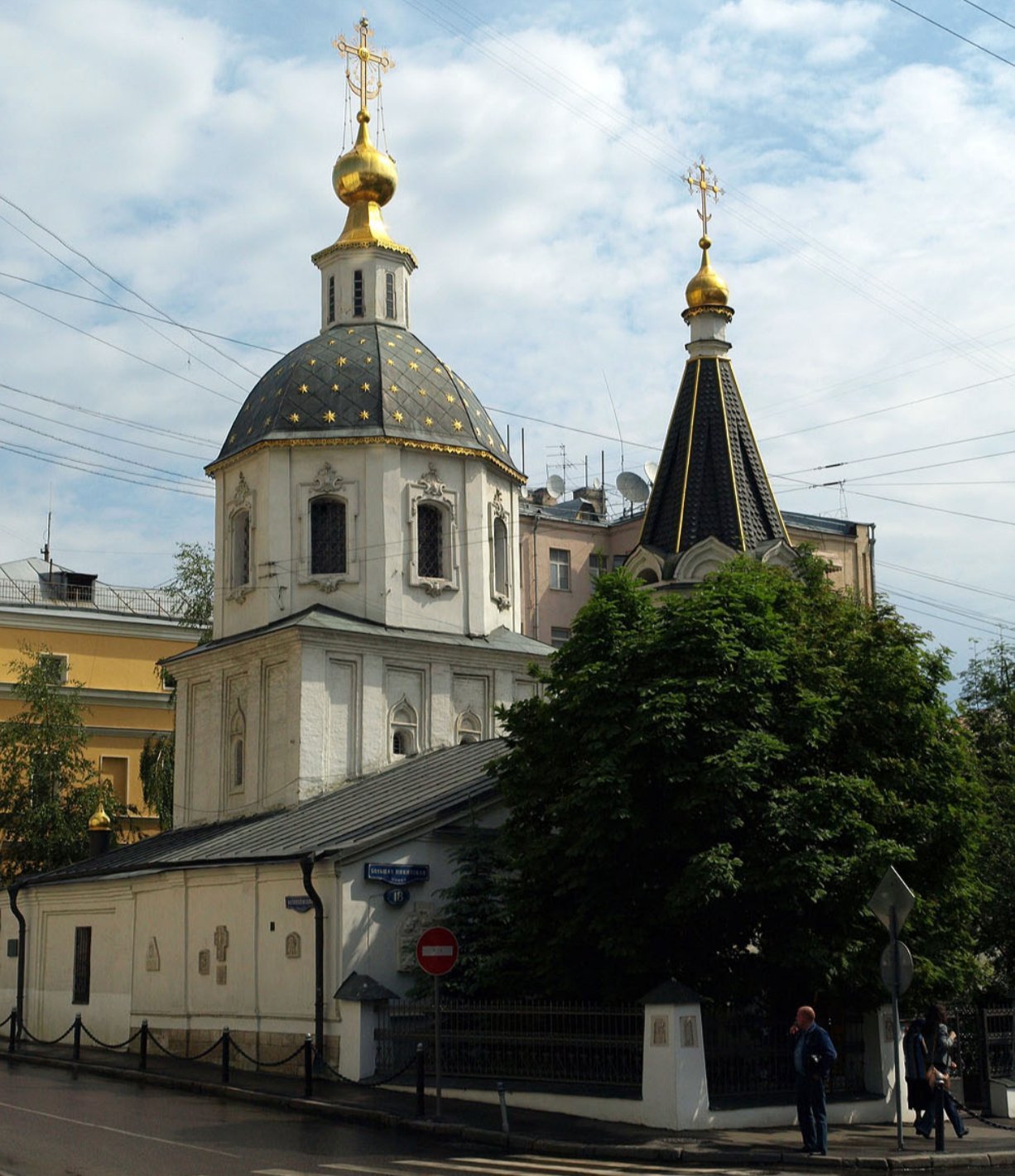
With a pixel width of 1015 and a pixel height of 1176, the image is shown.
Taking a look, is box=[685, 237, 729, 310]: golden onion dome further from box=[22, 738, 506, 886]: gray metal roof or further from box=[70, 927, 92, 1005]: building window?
box=[70, 927, 92, 1005]: building window

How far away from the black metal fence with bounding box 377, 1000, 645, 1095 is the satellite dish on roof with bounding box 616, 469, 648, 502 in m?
33.1

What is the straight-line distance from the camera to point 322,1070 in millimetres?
24672

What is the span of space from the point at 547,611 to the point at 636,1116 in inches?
1388

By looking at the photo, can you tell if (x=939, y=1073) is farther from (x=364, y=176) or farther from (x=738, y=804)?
(x=364, y=176)

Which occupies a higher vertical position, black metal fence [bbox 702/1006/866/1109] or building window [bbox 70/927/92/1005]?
building window [bbox 70/927/92/1005]

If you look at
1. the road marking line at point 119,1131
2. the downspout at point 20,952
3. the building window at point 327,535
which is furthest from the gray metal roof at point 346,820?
the road marking line at point 119,1131

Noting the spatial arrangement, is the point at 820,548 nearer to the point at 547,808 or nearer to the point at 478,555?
the point at 478,555

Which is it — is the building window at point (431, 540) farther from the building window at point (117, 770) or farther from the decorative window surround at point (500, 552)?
the building window at point (117, 770)

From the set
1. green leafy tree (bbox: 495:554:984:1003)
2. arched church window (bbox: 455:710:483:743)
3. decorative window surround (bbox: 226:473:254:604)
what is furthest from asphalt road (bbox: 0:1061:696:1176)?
decorative window surround (bbox: 226:473:254:604)

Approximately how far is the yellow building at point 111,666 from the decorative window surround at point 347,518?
1804 centimetres

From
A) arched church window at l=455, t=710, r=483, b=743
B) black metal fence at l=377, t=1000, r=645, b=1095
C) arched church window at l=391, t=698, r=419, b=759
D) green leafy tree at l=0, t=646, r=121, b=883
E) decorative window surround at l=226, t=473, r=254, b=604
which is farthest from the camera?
green leafy tree at l=0, t=646, r=121, b=883

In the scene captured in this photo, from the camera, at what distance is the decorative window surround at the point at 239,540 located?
33.5m

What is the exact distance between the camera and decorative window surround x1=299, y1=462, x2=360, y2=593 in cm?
3244

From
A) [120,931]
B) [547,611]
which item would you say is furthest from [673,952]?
[547,611]
